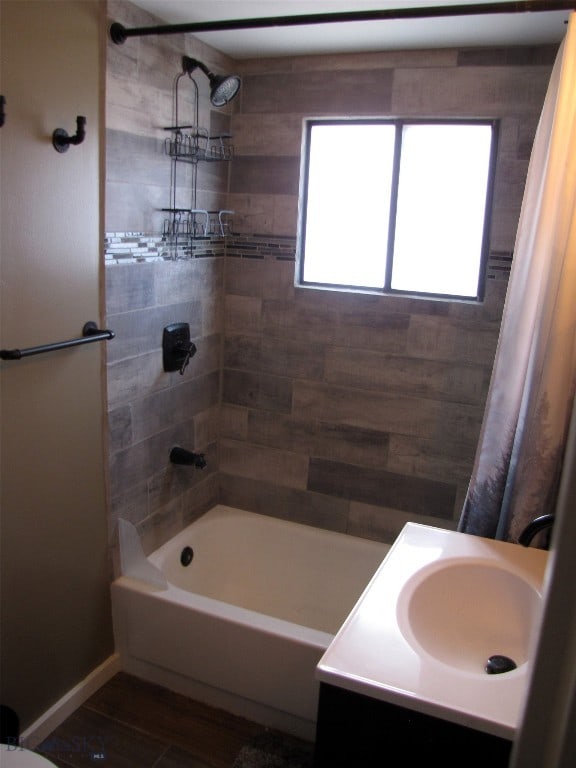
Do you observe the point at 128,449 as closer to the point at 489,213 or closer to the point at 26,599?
the point at 26,599

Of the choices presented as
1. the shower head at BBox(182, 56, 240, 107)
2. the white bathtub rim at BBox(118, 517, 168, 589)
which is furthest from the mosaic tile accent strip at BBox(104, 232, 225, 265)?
the white bathtub rim at BBox(118, 517, 168, 589)

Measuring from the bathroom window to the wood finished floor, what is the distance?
6.05 feet

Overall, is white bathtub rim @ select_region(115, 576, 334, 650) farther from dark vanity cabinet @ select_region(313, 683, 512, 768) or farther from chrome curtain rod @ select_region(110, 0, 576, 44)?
chrome curtain rod @ select_region(110, 0, 576, 44)

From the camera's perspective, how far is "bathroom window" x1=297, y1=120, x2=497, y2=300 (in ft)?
8.84

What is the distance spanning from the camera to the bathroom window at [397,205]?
2.69 meters

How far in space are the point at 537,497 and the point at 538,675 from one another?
175 centimetres

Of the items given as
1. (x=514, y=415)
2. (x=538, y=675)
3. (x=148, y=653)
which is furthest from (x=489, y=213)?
(x=538, y=675)

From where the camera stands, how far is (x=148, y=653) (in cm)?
252

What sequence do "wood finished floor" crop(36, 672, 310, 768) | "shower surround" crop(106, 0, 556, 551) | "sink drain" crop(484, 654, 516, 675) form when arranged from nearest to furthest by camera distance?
1. "sink drain" crop(484, 654, 516, 675)
2. "wood finished floor" crop(36, 672, 310, 768)
3. "shower surround" crop(106, 0, 556, 551)

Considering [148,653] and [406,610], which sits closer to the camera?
[406,610]

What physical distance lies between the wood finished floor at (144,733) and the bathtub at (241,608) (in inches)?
2.5

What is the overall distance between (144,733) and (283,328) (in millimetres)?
1738

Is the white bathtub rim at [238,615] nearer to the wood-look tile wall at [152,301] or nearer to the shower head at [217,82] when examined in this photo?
the wood-look tile wall at [152,301]

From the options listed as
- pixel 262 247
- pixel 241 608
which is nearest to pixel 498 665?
pixel 241 608
